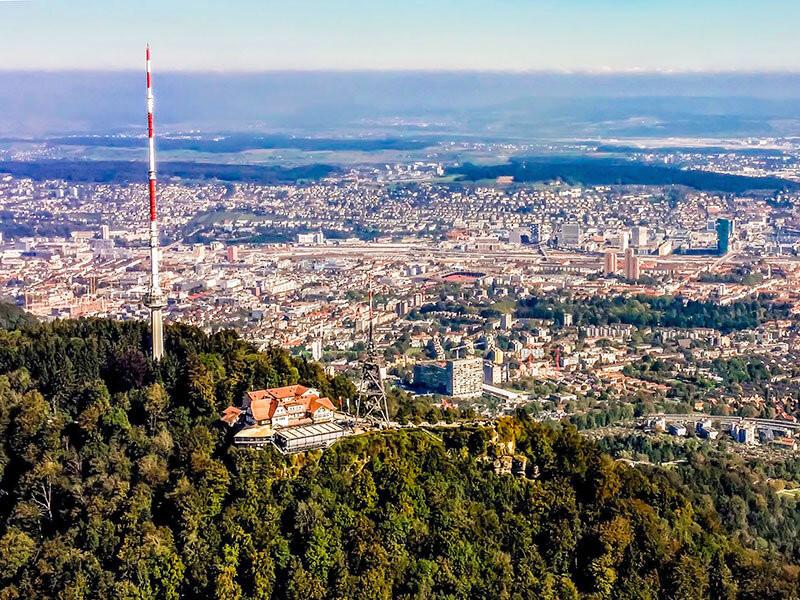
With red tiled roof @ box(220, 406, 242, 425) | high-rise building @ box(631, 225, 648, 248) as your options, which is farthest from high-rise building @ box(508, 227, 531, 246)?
red tiled roof @ box(220, 406, 242, 425)

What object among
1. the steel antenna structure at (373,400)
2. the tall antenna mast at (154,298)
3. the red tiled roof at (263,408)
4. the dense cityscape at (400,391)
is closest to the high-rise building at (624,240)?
the dense cityscape at (400,391)

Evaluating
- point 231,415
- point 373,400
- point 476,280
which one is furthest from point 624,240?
point 231,415

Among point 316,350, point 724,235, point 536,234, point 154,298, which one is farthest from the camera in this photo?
point 536,234

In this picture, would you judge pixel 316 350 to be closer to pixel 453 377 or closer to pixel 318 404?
pixel 453 377

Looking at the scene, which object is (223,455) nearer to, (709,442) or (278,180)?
(709,442)

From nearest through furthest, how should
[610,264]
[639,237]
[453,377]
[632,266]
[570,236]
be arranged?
1. [453,377]
2. [632,266]
3. [610,264]
4. [639,237]
5. [570,236]

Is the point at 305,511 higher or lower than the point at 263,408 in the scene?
lower

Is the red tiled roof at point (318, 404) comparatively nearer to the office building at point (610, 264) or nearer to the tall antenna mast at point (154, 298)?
the tall antenna mast at point (154, 298)
